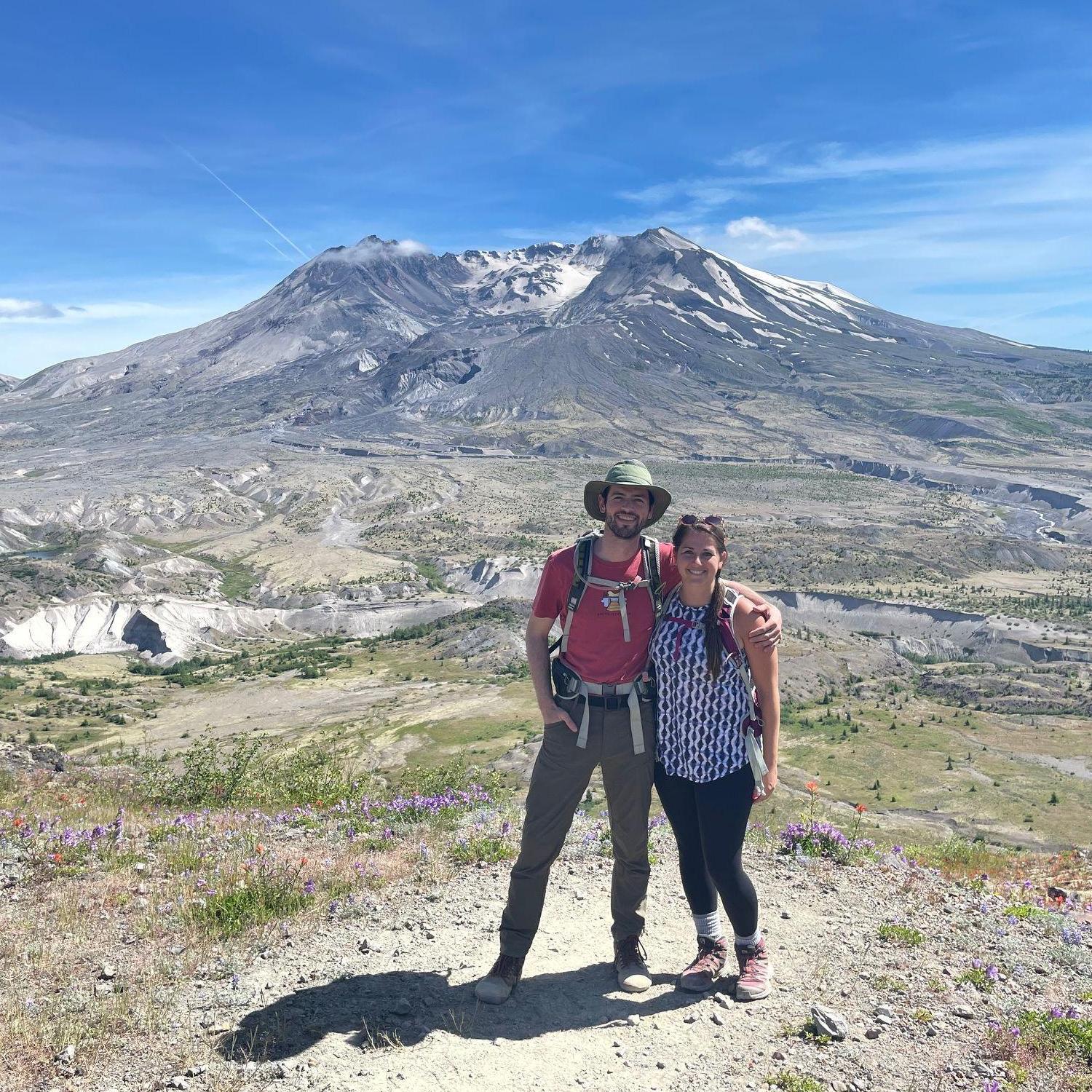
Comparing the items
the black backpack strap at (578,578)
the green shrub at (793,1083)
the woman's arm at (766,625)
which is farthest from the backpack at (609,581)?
the green shrub at (793,1083)

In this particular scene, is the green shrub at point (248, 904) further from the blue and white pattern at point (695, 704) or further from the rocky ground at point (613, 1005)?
the blue and white pattern at point (695, 704)

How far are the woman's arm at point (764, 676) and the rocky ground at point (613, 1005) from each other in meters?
1.28

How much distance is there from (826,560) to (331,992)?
7005 cm

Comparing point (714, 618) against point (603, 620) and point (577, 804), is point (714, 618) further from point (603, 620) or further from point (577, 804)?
point (577, 804)

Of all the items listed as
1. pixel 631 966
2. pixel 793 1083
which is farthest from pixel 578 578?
pixel 793 1083

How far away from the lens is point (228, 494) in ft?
347

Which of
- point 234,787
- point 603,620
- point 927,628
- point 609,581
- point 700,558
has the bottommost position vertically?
point 927,628

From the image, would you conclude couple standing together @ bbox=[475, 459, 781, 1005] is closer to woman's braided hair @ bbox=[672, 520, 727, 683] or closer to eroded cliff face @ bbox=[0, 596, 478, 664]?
woman's braided hair @ bbox=[672, 520, 727, 683]

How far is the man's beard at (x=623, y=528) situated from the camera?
15.0 feet

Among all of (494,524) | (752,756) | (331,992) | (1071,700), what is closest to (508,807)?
(331,992)

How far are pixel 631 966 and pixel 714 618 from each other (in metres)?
2.15

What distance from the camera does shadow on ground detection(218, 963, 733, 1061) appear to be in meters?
4.12

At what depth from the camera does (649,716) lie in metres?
4.66

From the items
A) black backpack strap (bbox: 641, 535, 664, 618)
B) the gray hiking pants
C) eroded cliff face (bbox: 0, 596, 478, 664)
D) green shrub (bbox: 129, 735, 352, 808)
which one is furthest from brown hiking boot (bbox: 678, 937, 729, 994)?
eroded cliff face (bbox: 0, 596, 478, 664)
